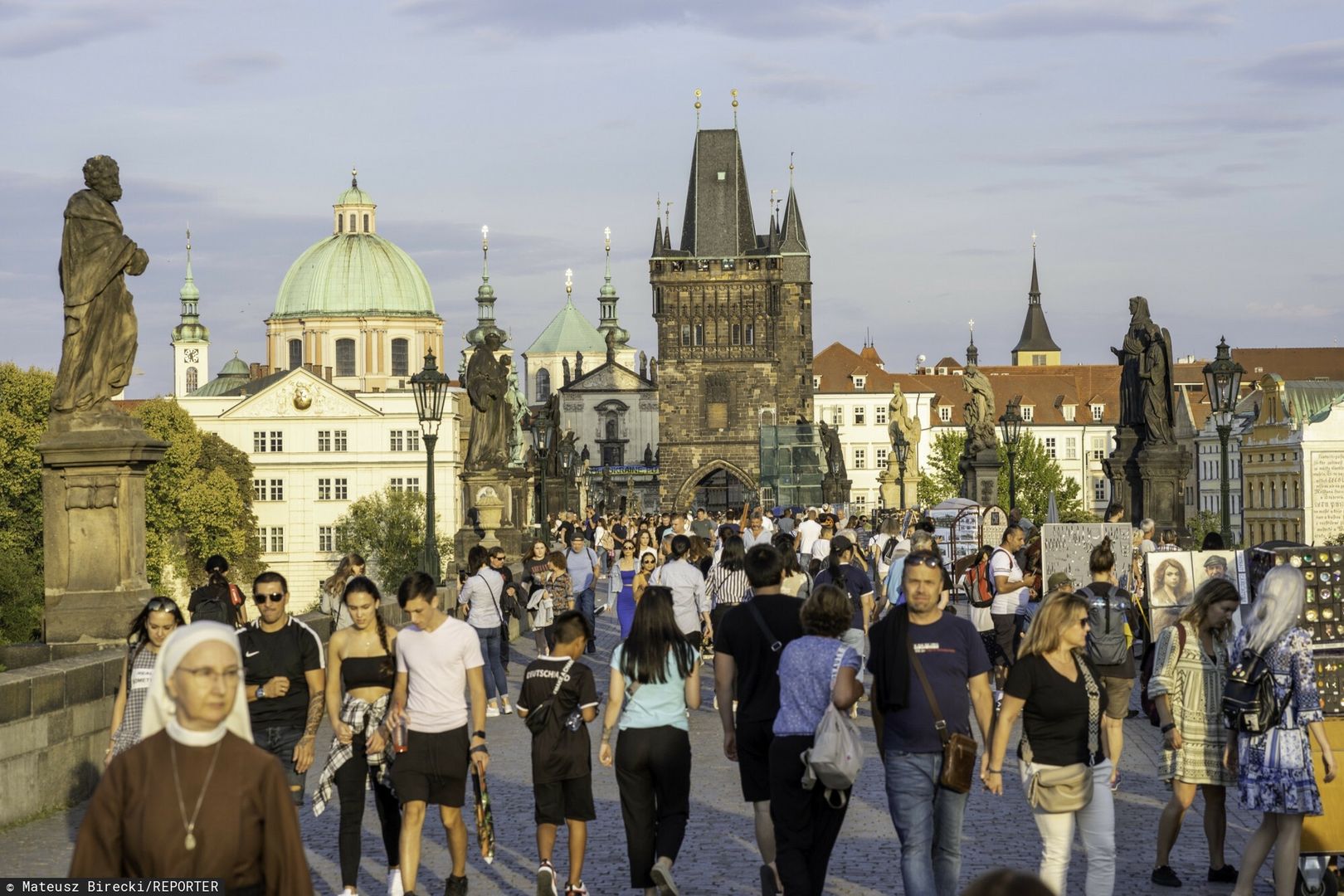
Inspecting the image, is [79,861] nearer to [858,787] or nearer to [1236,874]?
[1236,874]

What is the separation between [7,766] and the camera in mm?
9805

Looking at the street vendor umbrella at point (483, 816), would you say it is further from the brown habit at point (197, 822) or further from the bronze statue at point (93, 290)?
the bronze statue at point (93, 290)

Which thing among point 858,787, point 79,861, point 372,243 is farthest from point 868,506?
point 79,861

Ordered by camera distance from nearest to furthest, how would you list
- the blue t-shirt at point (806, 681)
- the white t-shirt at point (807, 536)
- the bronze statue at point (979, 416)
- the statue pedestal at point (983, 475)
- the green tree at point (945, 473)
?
the blue t-shirt at point (806, 681)
the white t-shirt at point (807, 536)
the statue pedestal at point (983, 475)
the bronze statue at point (979, 416)
the green tree at point (945, 473)

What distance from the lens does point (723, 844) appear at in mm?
9625

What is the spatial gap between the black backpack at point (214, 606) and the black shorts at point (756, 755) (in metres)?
3.29

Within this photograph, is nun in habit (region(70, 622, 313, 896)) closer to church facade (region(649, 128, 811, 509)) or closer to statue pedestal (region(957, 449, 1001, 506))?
statue pedestal (region(957, 449, 1001, 506))

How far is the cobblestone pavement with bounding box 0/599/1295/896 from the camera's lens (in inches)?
339

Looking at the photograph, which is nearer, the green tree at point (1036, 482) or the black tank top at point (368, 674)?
the black tank top at point (368, 674)

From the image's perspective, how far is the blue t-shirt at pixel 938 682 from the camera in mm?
7418

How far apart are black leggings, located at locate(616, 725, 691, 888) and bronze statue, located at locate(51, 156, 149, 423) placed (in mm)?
5419

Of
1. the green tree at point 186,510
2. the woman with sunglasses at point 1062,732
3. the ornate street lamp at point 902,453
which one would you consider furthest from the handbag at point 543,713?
the green tree at point 186,510

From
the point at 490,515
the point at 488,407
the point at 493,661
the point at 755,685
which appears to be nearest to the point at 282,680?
the point at 755,685

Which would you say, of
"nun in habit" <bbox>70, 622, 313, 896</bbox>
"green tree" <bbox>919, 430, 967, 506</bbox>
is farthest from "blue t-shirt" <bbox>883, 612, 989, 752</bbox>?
"green tree" <bbox>919, 430, 967, 506</bbox>
